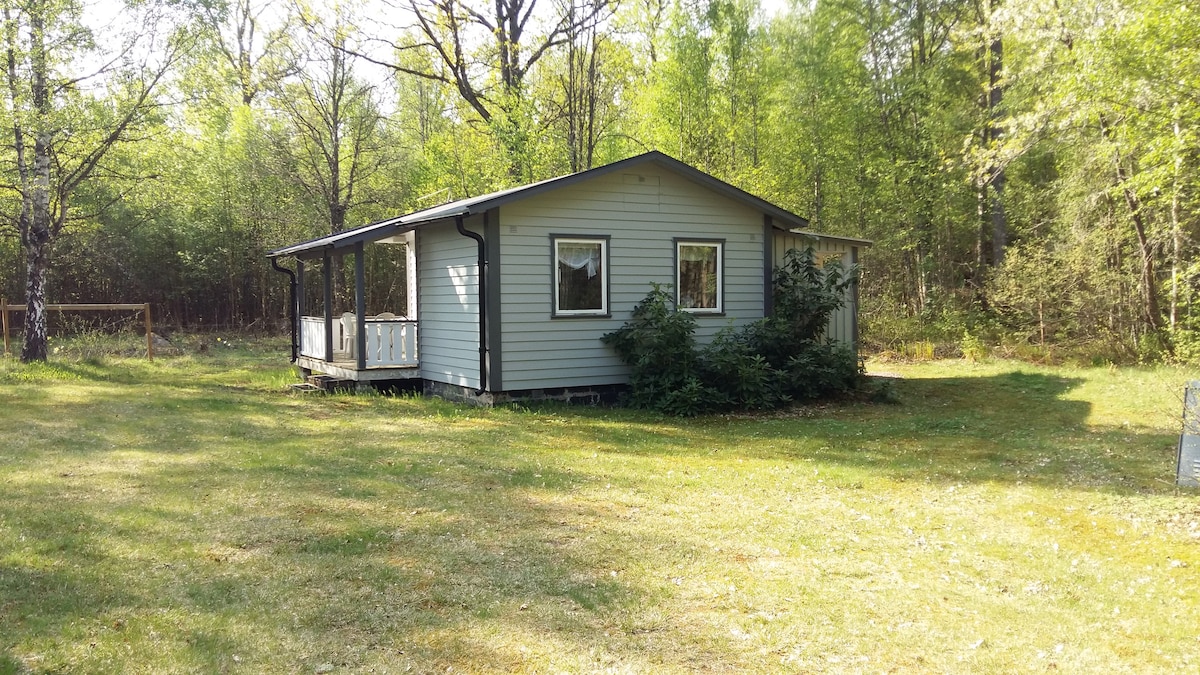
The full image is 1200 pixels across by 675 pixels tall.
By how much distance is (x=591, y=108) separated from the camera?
16406 mm

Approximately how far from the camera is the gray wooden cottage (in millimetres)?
10516

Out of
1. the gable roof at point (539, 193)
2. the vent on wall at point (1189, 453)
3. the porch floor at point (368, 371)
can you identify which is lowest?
the vent on wall at point (1189, 453)

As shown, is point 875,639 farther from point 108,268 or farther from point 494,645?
point 108,268

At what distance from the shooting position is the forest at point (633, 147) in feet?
47.6

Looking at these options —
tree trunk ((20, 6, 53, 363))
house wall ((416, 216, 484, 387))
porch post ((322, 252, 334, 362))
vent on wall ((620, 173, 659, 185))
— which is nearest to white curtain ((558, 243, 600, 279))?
vent on wall ((620, 173, 659, 185))

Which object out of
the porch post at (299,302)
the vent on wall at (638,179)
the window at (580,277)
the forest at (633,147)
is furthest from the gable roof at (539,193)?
the forest at (633,147)

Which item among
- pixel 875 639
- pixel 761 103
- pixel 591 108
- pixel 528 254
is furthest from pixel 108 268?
pixel 875 639

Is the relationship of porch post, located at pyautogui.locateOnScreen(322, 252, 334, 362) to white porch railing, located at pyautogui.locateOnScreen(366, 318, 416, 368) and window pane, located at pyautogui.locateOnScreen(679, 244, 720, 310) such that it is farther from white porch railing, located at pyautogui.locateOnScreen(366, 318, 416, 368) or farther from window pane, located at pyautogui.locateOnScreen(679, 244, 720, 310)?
window pane, located at pyautogui.locateOnScreen(679, 244, 720, 310)

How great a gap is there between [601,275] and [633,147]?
15156 mm

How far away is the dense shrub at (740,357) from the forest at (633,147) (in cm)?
526

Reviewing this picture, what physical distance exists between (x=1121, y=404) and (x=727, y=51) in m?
14.8

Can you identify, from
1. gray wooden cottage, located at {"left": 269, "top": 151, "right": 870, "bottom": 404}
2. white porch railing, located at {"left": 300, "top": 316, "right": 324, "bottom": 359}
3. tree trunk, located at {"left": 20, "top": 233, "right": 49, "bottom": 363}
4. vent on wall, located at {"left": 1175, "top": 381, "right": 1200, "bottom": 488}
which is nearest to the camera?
vent on wall, located at {"left": 1175, "top": 381, "right": 1200, "bottom": 488}

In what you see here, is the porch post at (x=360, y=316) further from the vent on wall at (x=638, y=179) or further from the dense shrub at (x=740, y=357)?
the vent on wall at (x=638, y=179)

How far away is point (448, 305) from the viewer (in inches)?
452
